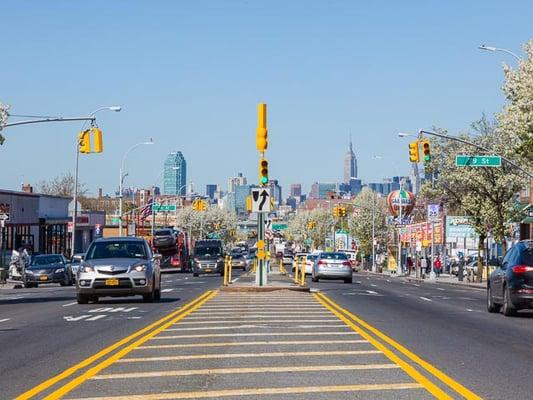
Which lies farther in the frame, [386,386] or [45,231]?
[45,231]

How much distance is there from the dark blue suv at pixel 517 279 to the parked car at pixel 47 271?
28502 millimetres

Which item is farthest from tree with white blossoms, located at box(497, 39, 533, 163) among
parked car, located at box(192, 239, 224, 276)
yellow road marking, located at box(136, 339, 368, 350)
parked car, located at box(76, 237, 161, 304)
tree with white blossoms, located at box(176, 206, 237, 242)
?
tree with white blossoms, located at box(176, 206, 237, 242)

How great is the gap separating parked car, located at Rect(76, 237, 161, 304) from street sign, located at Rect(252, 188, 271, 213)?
5841mm

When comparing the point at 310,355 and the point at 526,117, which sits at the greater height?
the point at 526,117

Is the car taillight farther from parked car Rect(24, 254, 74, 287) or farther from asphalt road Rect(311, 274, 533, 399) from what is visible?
parked car Rect(24, 254, 74, 287)

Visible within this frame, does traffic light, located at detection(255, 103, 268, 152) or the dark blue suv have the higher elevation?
traffic light, located at detection(255, 103, 268, 152)

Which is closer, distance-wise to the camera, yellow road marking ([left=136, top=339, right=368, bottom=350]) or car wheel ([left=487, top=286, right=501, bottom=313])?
yellow road marking ([left=136, top=339, right=368, bottom=350])

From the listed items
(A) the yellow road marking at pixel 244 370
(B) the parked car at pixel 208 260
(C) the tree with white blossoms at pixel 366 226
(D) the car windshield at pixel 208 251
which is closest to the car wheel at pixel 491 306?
(A) the yellow road marking at pixel 244 370

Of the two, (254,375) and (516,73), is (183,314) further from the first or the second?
(516,73)

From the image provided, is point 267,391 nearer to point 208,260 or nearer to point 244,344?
point 244,344

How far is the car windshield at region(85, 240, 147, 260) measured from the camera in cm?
2842

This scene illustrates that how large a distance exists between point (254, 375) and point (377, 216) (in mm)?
116755

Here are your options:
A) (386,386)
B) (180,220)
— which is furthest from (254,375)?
(180,220)

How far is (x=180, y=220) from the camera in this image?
574 ft
